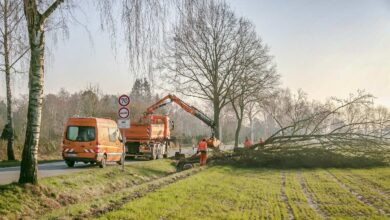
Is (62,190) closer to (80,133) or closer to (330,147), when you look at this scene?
(80,133)

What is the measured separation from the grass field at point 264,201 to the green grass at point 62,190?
243cm

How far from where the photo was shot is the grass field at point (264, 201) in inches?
424

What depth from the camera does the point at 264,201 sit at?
43.2 ft

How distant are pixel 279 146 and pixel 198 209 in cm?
1777

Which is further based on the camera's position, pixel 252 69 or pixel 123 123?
pixel 252 69

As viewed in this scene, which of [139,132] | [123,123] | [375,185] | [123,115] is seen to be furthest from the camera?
[139,132]

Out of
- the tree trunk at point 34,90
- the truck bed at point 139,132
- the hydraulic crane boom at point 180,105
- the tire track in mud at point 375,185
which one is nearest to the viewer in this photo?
the tree trunk at point 34,90

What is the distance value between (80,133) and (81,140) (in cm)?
40

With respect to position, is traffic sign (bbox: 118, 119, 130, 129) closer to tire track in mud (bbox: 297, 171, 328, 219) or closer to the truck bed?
tire track in mud (bbox: 297, 171, 328, 219)

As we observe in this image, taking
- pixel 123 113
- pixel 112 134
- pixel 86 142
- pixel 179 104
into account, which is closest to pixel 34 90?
pixel 123 113

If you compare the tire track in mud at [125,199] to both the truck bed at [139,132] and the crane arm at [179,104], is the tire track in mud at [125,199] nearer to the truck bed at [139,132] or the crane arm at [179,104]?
→ the truck bed at [139,132]

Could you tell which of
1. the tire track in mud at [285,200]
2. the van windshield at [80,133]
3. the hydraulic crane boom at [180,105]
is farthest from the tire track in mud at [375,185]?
the hydraulic crane boom at [180,105]

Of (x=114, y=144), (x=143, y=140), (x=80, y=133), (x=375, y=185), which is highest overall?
(x=80, y=133)

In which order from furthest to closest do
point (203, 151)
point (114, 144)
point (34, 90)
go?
point (203, 151) < point (114, 144) < point (34, 90)
